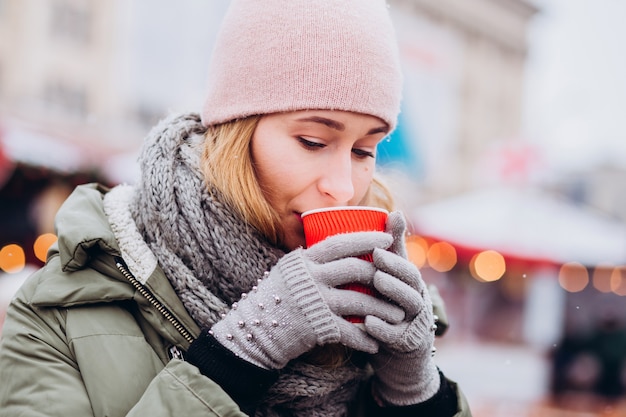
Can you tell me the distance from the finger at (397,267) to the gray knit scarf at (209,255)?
0.30 meters

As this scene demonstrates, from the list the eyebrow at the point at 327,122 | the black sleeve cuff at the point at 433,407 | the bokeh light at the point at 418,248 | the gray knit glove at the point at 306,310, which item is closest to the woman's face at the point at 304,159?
the eyebrow at the point at 327,122

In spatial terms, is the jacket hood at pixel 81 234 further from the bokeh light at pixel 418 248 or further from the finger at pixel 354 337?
the bokeh light at pixel 418 248

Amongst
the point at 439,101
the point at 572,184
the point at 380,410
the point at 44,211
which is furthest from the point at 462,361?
the point at 572,184

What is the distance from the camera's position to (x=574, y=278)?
9.98 m

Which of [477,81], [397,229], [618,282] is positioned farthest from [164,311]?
[477,81]

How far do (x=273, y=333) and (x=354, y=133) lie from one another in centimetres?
57

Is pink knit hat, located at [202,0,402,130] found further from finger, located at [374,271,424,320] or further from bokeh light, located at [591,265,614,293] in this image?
bokeh light, located at [591,265,614,293]

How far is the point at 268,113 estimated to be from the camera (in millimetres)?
1626

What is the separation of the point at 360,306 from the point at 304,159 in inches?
16.1

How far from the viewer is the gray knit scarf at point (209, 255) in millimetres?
1530

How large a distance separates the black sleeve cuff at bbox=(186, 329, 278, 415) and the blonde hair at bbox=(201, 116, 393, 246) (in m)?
0.32

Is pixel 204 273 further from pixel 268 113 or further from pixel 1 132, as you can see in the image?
pixel 1 132

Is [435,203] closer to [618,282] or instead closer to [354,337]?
[618,282]

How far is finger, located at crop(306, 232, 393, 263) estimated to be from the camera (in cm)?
140
